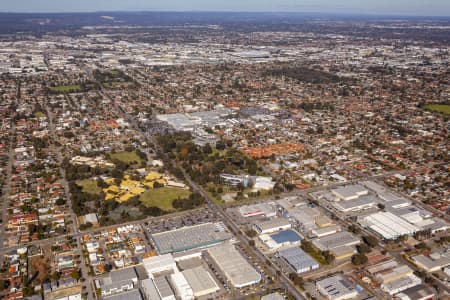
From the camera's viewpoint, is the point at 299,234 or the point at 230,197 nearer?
the point at 299,234

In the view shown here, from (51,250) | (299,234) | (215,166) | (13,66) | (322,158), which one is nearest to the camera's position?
(51,250)

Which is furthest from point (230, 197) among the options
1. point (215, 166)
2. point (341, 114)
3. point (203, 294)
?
point (341, 114)

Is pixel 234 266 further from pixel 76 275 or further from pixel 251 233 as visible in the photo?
pixel 76 275

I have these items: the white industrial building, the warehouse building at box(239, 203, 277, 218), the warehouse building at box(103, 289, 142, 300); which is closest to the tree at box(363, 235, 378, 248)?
the warehouse building at box(239, 203, 277, 218)

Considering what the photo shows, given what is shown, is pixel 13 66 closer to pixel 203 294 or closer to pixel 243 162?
pixel 243 162

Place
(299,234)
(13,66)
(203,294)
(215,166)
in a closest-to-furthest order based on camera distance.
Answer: (203,294), (299,234), (215,166), (13,66)

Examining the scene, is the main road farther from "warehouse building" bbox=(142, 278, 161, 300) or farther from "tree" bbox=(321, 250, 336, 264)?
"warehouse building" bbox=(142, 278, 161, 300)

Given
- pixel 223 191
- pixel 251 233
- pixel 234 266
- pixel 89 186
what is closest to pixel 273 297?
pixel 234 266
